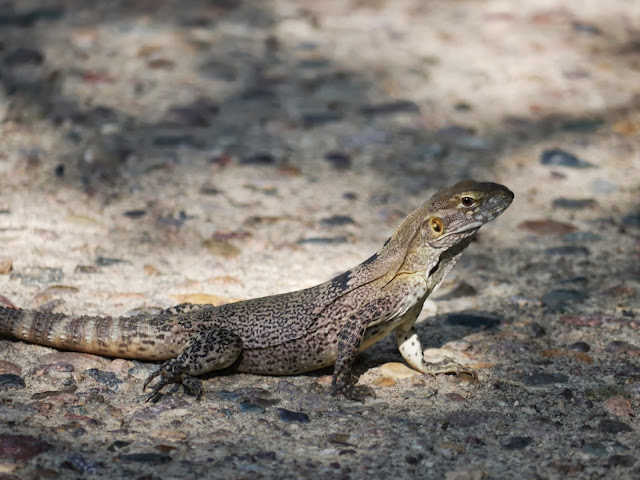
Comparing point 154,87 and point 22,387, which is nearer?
point 22,387

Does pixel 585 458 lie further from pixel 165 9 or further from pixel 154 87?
pixel 165 9

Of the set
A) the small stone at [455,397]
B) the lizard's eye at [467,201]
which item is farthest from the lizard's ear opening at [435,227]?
the small stone at [455,397]

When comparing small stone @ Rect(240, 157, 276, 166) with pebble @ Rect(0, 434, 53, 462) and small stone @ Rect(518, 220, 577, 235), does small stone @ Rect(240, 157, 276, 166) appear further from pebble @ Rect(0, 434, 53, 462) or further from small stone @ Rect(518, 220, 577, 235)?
pebble @ Rect(0, 434, 53, 462)

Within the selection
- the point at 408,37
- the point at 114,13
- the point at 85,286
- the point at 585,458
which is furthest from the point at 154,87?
the point at 585,458

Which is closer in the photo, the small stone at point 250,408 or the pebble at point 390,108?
the small stone at point 250,408

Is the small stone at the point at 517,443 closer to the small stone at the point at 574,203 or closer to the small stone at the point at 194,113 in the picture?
the small stone at the point at 574,203

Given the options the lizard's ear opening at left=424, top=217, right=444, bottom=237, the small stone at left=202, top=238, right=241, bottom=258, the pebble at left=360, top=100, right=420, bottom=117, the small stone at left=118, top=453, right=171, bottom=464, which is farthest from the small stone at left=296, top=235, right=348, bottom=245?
the small stone at left=118, top=453, right=171, bottom=464

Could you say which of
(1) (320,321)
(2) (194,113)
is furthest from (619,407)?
(2) (194,113)
